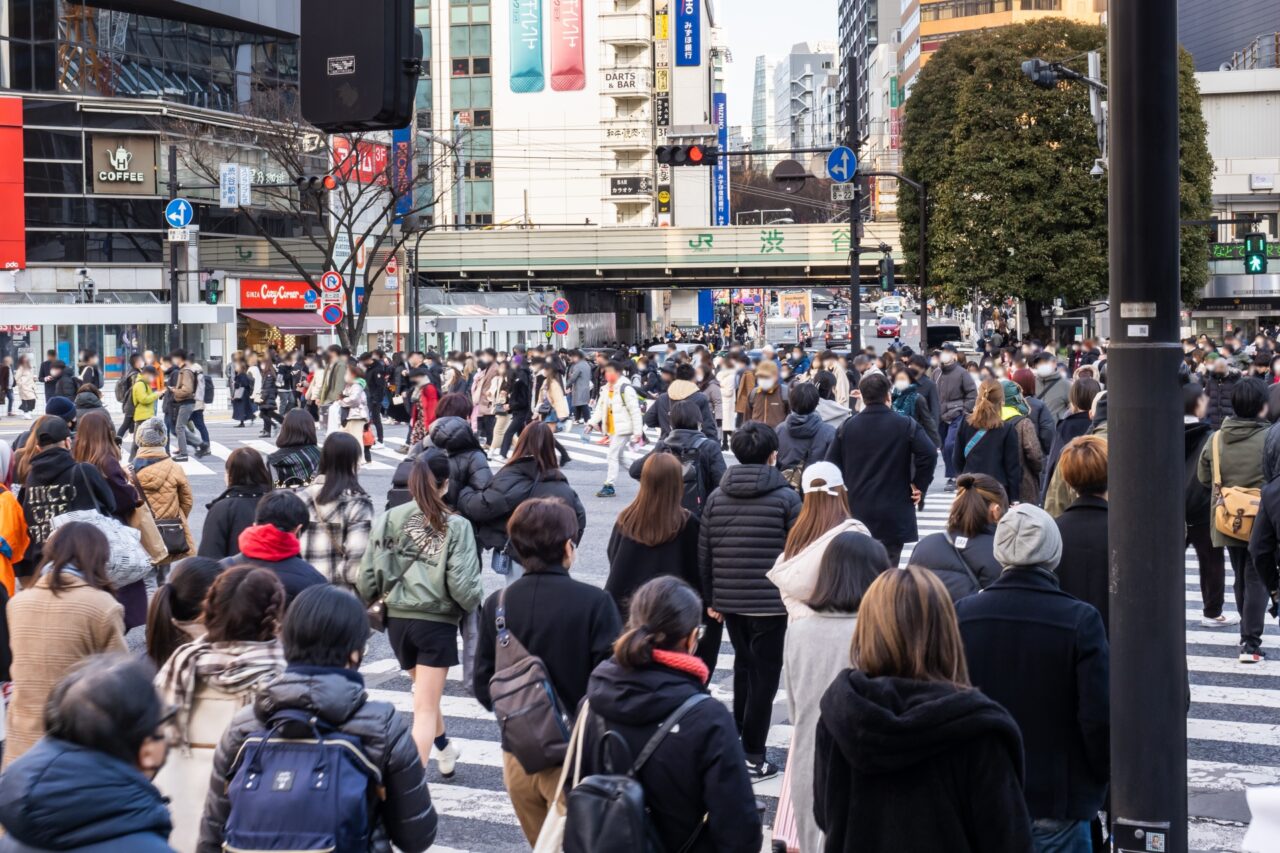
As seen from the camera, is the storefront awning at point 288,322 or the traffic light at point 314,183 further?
the storefront awning at point 288,322

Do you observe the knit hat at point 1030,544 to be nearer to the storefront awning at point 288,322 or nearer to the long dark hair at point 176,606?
the long dark hair at point 176,606

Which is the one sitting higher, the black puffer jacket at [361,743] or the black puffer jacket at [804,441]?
the black puffer jacket at [804,441]

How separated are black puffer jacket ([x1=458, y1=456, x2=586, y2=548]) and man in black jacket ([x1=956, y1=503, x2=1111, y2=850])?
393 cm

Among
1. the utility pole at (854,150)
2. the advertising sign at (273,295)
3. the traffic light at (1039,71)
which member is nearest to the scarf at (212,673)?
the utility pole at (854,150)

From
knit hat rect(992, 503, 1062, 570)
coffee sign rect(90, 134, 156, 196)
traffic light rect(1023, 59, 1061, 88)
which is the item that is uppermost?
coffee sign rect(90, 134, 156, 196)

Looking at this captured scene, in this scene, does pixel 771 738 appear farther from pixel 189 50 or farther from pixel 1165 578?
pixel 189 50

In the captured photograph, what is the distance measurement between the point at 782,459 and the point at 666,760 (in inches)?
Result: 307

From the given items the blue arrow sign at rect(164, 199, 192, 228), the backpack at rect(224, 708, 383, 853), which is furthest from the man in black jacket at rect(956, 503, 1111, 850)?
the blue arrow sign at rect(164, 199, 192, 228)

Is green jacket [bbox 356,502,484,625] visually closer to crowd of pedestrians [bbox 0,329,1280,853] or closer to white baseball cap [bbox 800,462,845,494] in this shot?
crowd of pedestrians [bbox 0,329,1280,853]

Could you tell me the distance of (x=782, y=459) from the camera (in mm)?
11586

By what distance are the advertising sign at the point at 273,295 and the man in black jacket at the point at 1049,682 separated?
5313 cm

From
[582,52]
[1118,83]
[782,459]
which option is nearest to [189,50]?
[582,52]

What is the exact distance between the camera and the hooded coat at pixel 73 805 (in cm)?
296

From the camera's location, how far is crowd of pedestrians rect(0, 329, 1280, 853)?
354 cm
